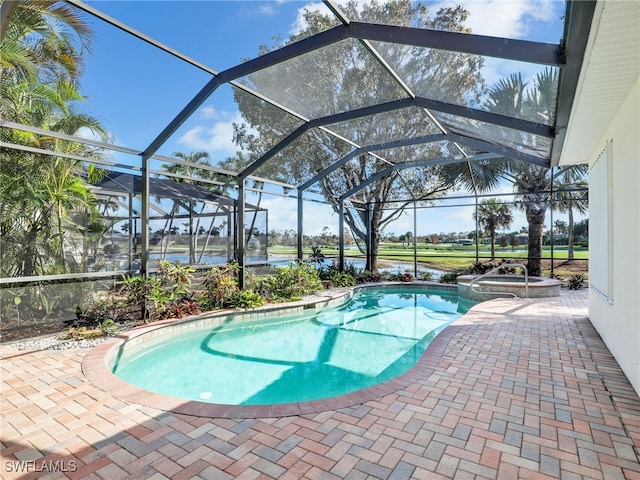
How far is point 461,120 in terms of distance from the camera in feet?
22.5

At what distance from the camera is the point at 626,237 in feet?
12.3

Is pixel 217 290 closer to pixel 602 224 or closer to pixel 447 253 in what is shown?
pixel 602 224

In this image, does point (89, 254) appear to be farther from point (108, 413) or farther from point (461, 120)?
point (461, 120)

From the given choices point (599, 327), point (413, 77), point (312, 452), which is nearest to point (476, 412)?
point (312, 452)

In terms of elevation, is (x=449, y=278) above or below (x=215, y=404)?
above

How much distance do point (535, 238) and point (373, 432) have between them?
12246 mm

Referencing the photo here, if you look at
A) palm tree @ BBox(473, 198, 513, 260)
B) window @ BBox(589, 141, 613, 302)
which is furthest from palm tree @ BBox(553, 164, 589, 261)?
window @ BBox(589, 141, 613, 302)

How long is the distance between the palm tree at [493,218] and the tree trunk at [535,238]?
946 millimetres

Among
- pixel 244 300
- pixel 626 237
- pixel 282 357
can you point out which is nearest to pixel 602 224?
pixel 626 237

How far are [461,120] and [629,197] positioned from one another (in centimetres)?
383

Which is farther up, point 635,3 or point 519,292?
point 635,3

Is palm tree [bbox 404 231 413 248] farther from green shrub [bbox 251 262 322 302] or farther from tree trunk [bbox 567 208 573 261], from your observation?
green shrub [bbox 251 262 322 302]

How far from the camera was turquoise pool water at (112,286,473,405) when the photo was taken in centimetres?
457

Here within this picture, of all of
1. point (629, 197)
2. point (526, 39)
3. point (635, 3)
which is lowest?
point (629, 197)
